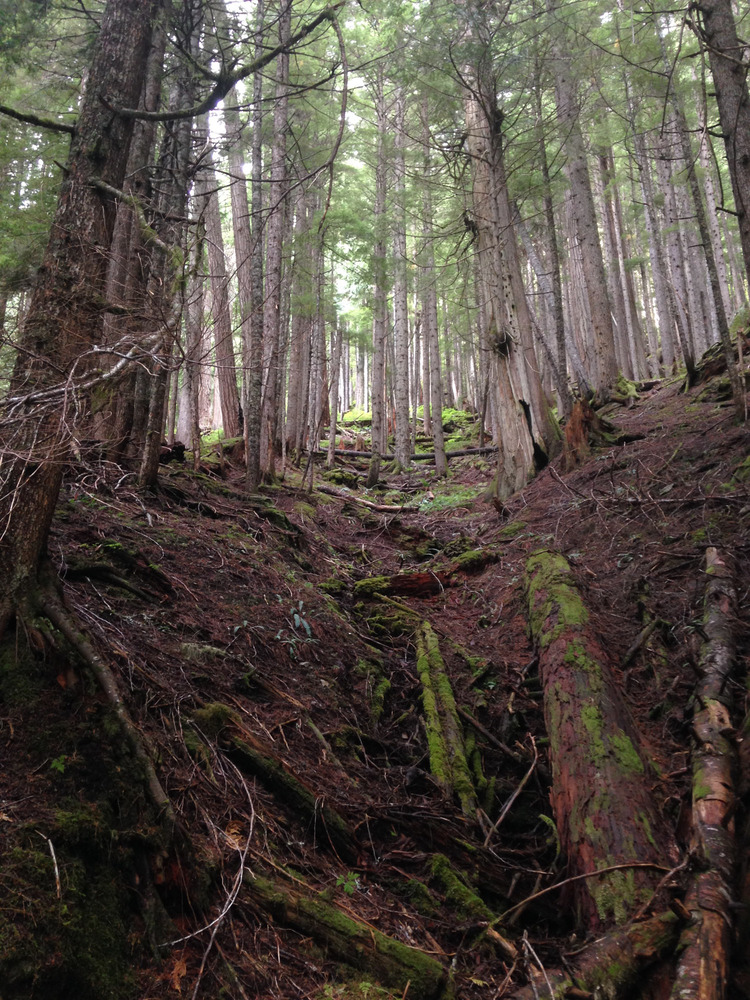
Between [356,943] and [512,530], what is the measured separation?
20.7ft

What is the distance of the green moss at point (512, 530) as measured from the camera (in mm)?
8109

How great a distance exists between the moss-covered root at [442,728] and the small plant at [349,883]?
0.93 m

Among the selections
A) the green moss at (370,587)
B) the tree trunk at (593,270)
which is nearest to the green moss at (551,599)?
the green moss at (370,587)

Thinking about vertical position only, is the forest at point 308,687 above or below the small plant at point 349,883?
above

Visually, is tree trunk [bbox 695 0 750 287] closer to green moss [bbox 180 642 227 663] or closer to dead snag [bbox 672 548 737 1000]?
dead snag [bbox 672 548 737 1000]

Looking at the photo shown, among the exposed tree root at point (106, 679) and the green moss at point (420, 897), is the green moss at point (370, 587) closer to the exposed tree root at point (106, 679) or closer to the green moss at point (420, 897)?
the green moss at point (420, 897)

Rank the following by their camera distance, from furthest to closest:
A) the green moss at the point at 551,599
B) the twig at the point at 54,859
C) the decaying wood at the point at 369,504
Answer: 1. the decaying wood at the point at 369,504
2. the green moss at the point at 551,599
3. the twig at the point at 54,859

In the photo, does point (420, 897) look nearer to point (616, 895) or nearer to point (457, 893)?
point (457, 893)

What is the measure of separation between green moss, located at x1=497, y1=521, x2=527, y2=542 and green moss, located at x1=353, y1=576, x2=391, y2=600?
7.13ft

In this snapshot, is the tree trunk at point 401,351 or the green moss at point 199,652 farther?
the tree trunk at point 401,351

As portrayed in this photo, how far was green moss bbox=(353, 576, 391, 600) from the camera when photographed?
6551mm

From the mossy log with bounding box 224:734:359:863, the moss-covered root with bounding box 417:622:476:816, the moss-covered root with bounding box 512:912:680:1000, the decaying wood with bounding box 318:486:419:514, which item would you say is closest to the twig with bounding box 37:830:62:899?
the mossy log with bounding box 224:734:359:863

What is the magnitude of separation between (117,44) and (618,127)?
19823 millimetres

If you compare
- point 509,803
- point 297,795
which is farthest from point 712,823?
point 297,795
